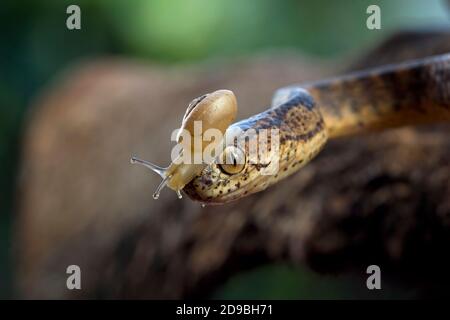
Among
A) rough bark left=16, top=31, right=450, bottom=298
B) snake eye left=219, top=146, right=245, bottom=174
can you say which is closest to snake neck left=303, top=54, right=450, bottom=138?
rough bark left=16, top=31, right=450, bottom=298

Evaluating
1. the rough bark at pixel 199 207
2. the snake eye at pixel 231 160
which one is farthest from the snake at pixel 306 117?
the rough bark at pixel 199 207

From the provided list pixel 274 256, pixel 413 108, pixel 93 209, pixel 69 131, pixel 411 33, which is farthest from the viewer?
pixel 69 131

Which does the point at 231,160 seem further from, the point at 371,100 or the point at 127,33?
the point at 127,33

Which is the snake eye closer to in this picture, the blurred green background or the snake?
the snake

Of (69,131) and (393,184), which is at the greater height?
(69,131)

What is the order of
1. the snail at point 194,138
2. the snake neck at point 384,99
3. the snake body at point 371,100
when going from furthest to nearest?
the snake neck at point 384,99 → the snake body at point 371,100 → the snail at point 194,138

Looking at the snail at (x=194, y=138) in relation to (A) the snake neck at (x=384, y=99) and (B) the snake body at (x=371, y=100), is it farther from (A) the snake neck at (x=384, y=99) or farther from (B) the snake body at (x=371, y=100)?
(A) the snake neck at (x=384, y=99)

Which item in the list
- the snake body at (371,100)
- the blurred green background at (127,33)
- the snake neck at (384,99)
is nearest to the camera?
Answer: the snake body at (371,100)

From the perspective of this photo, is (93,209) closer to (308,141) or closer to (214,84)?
(214,84)
